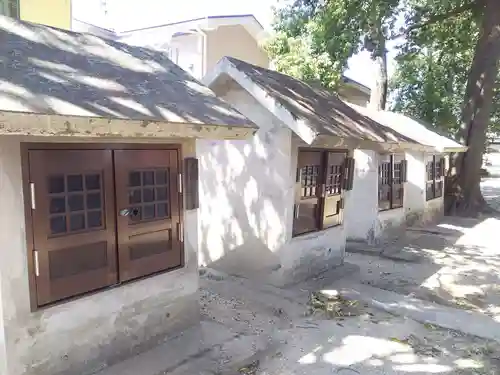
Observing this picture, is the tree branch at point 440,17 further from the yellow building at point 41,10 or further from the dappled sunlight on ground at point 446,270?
the yellow building at point 41,10

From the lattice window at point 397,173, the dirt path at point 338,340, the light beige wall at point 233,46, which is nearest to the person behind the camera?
the dirt path at point 338,340

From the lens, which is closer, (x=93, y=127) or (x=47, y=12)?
(x=93, y=127)

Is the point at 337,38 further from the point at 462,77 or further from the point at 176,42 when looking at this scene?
the point at 462,77

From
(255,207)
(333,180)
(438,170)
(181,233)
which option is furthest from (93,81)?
(438,170)

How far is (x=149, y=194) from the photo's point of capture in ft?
15.6

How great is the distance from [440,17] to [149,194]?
1596 cm

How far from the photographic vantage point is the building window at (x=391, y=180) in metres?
11.4

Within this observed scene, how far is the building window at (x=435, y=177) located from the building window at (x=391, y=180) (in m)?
2.52

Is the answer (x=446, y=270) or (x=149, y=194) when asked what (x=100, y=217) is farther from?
(x=446, y=270)

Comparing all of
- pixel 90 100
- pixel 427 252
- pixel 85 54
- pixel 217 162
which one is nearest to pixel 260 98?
pixel 217 162

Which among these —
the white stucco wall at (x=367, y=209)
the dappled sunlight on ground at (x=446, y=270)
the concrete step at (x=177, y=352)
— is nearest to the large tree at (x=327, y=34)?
the white stucco wall at (x=367, y=209)

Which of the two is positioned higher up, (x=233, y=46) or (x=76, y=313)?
(x=233, y=46)

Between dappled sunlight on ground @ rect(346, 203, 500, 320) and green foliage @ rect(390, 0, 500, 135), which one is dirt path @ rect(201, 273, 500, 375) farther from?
green foliage @ rect(390, 0, 500, 135)

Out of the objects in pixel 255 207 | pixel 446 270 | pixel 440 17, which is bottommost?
pixel 446 270
